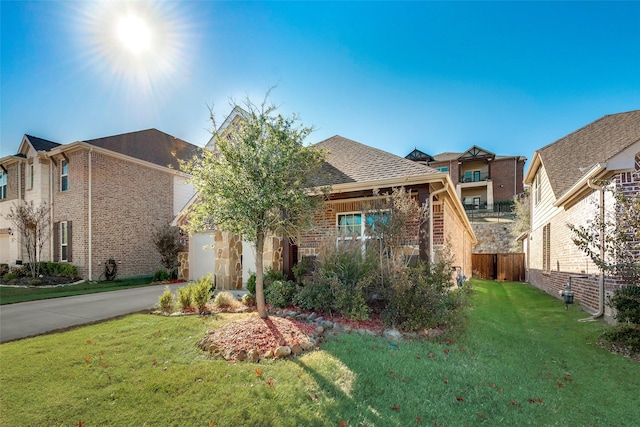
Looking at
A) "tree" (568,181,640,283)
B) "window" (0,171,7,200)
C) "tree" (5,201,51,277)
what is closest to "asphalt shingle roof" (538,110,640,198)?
"tree" (568,181,640,283)

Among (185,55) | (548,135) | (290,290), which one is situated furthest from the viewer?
(548,135)

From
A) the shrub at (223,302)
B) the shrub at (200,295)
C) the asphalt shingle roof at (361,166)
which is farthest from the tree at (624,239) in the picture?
the shrub at (200,295)

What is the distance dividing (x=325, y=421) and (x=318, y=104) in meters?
8.19

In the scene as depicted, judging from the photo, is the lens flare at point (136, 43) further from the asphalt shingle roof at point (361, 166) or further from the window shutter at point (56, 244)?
the window shutter at point (56, 244)

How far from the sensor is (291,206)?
5.70m

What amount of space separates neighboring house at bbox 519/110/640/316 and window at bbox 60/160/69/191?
19294mm

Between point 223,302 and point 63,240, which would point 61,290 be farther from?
point 223,302

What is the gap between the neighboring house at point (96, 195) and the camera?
1329 centimetres

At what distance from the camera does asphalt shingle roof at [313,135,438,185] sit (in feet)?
26.4

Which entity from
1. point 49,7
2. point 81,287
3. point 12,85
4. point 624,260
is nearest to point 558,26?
point 624,260

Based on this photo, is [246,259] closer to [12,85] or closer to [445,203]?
A: [445,203]

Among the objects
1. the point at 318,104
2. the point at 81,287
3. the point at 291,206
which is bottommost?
the point at 81,287

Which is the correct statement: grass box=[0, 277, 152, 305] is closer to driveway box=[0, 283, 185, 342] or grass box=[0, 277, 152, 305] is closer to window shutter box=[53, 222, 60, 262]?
driveway box=[0, 283, 185, 342]

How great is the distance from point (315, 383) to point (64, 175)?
53.6ft
